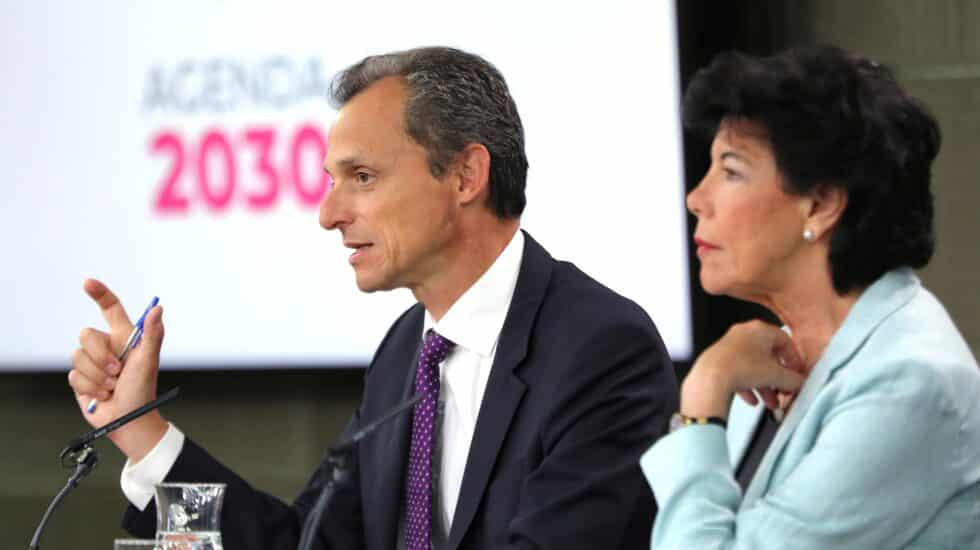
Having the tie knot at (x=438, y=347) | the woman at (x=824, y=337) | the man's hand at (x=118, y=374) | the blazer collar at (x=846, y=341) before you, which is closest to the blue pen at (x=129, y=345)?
the man's hand at (x=118, y=374)

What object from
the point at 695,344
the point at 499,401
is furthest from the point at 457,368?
the point at 695,344

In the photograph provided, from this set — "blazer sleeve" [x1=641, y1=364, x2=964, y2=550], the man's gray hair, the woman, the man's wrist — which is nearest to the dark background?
the man's gray hair

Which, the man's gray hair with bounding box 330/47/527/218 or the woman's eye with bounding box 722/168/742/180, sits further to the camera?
the man's gray hair with bounding box 330/47/527/218

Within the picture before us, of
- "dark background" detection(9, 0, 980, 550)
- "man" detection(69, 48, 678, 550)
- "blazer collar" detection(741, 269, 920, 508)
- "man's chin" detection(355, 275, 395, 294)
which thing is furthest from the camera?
"dark background" detection(9, 0, 980, 550)

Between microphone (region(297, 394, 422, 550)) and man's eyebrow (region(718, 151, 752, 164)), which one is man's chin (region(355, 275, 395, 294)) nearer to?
microphone (region(297, 394, 422, 550))

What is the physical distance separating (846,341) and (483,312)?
67 cm

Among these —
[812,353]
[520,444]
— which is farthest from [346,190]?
[812,353]

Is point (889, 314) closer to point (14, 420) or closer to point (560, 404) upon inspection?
point (560, 404)

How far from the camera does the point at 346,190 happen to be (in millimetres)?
2365

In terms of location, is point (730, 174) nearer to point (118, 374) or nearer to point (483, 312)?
point (483, 312)

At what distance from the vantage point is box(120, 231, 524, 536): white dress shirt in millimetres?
2266

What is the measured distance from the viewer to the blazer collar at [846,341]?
1763 mm

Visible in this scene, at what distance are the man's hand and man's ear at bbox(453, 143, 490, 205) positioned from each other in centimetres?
48

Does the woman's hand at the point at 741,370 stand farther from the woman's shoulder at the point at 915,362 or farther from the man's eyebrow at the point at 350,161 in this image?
the man's eyebrow at the point at 350,161
